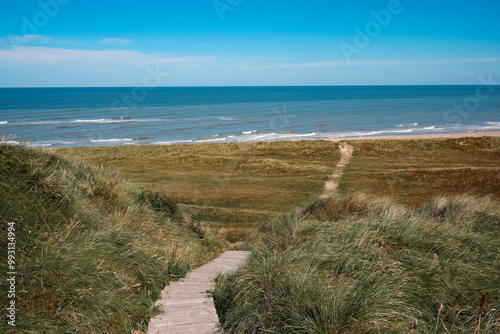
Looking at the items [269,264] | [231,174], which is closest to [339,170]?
[231,174]

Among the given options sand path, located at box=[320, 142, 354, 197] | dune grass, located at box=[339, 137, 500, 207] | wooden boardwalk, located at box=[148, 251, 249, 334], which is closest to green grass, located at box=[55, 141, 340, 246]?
sand path, located at box=[320, 142, 354, 197]

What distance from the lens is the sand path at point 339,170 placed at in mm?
19986

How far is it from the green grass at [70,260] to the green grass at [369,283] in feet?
3.73

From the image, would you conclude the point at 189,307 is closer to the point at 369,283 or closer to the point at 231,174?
the point at 369,283

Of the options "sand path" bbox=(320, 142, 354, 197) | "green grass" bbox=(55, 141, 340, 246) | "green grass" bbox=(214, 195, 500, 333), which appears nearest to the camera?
"green grass" bbox=(214, 195, 500, 333)

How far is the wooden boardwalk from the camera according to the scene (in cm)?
454

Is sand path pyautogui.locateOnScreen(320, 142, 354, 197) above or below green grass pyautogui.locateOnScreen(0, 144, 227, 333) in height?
below

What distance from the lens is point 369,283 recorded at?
452cm

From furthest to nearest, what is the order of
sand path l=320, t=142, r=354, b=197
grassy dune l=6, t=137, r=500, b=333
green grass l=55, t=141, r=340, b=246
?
sand path l=320, t=142, r=354, b=197 < green grass l=55, t=141, r=340, b=246 < grassy dune l=6, t=137, r=500, b=333

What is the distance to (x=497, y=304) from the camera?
169 inches

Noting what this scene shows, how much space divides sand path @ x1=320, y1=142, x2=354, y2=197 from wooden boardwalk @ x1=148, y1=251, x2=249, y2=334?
9743mm

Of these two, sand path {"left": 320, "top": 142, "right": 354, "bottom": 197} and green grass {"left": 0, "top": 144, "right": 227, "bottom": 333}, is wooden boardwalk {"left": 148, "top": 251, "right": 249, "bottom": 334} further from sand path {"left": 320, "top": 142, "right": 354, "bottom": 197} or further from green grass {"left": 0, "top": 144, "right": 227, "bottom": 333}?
sand path {"left": 320, "top": 142, "right": 354, "bottom": 197}

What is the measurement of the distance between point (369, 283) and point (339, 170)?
2009 cm

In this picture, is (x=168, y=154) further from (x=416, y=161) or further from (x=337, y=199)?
(x=337, y=199)
